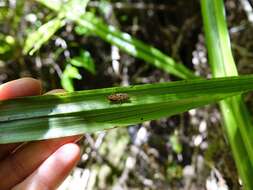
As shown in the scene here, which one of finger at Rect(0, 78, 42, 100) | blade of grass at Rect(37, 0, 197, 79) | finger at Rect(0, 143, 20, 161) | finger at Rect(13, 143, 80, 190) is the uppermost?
blade of grass at Rect(37, 0, 197, 79)

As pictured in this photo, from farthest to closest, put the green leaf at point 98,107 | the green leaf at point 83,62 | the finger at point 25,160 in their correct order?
1. the green leaf at point 83,62
2. the finger at point 25,160
3. the green leaf at point 98,107

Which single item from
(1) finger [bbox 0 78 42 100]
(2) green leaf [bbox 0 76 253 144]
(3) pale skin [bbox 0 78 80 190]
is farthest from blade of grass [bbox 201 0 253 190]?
(1) finger [bbox 0 78 42 100]

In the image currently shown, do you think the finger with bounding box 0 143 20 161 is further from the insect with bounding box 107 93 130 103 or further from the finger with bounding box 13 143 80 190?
the insect with bounding box 107 93 130 103

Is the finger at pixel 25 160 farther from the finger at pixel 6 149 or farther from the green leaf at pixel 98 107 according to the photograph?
the green leaf at pixel 98 107

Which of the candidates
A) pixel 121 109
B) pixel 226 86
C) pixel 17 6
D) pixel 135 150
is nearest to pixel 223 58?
pixel 226 86

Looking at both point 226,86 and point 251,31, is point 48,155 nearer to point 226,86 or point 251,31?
point 226,86

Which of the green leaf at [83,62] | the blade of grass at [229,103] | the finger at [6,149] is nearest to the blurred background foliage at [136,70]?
the green leaf at [83,62]

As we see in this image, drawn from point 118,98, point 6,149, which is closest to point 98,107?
point 118,98

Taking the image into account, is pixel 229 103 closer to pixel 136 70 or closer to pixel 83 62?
pixel 83 62
